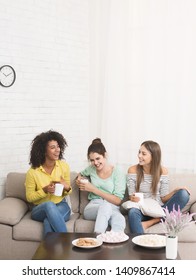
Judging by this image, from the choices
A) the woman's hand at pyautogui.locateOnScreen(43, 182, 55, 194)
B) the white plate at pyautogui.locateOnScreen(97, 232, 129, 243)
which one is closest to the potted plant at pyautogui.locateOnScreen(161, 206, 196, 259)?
the white plate at pyautogui.locateOnScreen(97, 232, 129, 243)

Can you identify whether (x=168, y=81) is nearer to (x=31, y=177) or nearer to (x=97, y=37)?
(x=97, y=37)

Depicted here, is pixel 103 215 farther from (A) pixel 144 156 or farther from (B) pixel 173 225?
(B) pixel 173 225

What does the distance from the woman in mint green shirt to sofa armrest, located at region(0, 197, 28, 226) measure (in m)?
0.55

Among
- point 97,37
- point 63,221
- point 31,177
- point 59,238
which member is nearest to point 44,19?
point 97,37

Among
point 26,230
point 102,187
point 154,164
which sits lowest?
point 26,230

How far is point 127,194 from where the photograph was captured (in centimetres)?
432

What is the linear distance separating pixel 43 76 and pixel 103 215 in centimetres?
218

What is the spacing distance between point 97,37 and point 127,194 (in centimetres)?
225

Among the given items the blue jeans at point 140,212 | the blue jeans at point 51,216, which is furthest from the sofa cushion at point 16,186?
the blue jeans at point 140,212

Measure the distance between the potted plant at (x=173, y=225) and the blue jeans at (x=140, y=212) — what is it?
33.2 inches

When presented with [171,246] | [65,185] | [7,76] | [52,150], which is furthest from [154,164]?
[7,76]

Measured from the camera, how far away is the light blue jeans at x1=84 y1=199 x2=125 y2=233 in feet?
12.3

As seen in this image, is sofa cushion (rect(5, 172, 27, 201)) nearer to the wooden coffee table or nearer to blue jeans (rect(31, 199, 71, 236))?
blue jeans (rect(31, 199, 71, 236))

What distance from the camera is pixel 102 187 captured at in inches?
164
